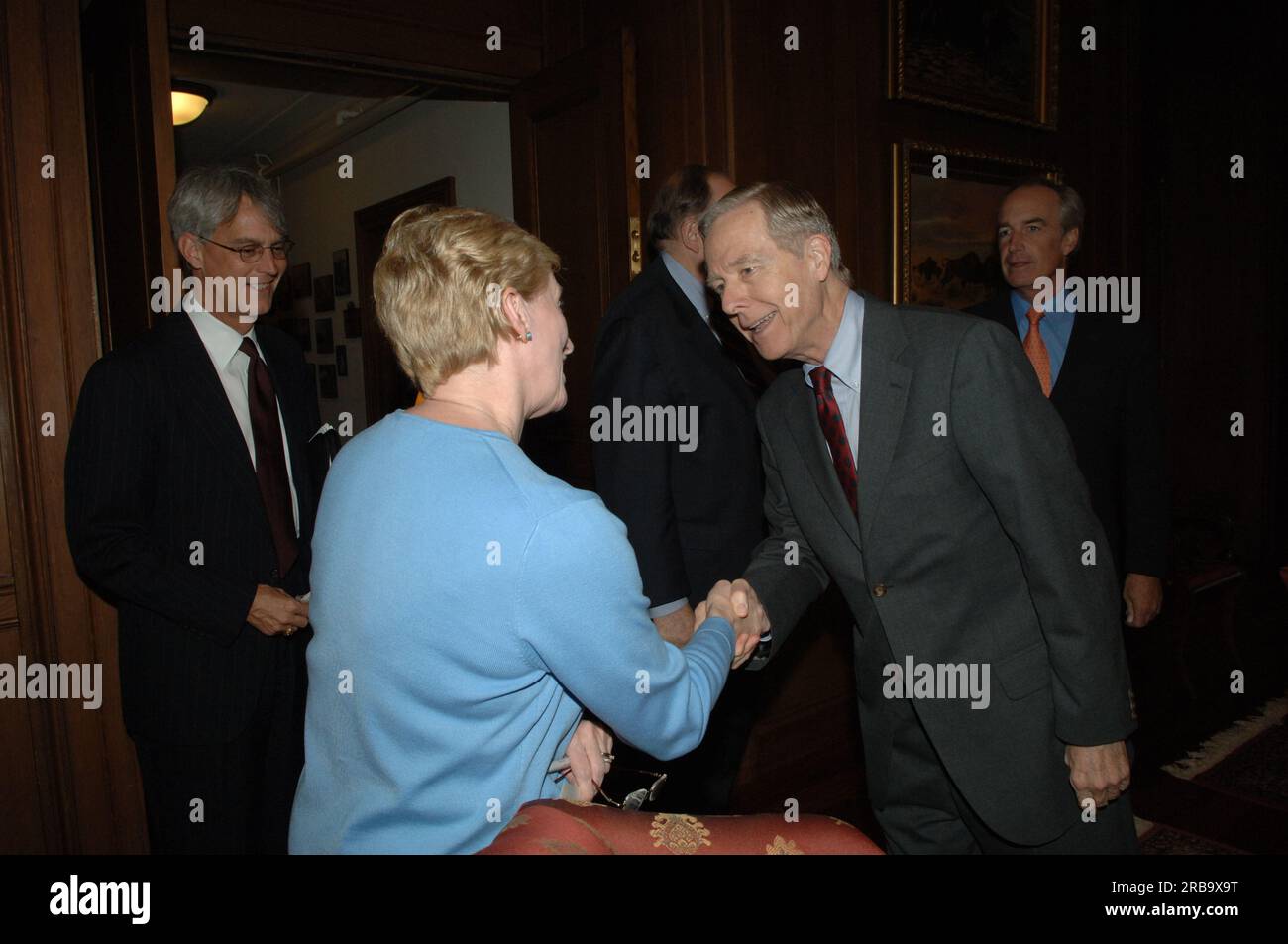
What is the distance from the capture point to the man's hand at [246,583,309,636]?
2127 mm

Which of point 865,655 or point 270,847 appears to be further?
point 270,847

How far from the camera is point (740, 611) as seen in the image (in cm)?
174

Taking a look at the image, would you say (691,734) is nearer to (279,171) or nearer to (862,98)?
(862,98)

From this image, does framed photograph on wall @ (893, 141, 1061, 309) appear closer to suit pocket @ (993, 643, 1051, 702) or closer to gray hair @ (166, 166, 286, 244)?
suit pocket @ (993, 643, 1051, 702)

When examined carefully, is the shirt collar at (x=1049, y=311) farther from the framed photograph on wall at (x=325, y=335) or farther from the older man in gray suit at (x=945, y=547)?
the framed photograph on wall at (x=325, y=335)

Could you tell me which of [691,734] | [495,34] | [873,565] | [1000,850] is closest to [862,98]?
[495,34]

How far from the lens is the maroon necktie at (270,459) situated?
89.3 inches

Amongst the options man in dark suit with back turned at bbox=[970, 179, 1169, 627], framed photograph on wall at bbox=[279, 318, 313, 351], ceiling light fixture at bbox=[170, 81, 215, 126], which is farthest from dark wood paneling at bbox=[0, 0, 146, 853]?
framed photograph on wall at bbox=[279, 318, 313, 351]

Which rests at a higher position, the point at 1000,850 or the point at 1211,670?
the point at 1000,850

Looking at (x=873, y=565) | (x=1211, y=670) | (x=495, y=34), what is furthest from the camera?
(x=1211, y=670)

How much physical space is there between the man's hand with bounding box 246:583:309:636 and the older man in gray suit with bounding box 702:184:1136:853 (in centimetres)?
117

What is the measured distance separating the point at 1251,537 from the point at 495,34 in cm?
567

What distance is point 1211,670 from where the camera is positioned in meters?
4.75

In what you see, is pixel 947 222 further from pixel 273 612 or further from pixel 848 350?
pixel 273 612
